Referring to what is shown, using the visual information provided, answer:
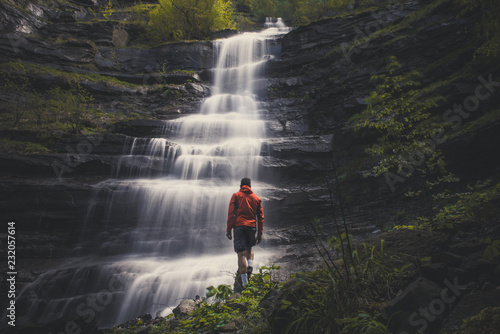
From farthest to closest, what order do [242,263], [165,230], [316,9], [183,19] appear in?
1. [316,9]
2. [183,19]
3. [165,230]
4. [242,263]

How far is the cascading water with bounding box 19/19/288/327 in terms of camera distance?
240 inches

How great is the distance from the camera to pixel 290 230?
8.25m

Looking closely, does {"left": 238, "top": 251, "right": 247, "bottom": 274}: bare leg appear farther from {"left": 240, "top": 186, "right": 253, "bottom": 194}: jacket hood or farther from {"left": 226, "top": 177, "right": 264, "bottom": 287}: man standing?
{"left": 240, "top": 186, "right": 253, "bottom": 194}: jacket hood

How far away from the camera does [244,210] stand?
5.07 meters

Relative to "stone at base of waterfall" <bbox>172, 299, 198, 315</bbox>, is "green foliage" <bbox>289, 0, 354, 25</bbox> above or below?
above

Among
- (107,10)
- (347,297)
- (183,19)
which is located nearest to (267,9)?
(183,19)

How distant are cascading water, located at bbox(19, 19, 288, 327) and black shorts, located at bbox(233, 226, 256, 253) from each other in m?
0.64

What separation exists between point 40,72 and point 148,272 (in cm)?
1459

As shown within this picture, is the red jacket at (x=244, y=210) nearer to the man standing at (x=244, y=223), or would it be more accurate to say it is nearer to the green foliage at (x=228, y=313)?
the man standing at (x=244, y=223)

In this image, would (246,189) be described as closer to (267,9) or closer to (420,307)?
(420,307)

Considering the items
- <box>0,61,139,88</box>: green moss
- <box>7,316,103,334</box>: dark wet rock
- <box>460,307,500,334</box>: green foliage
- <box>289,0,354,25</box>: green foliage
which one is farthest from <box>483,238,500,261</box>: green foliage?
<box>289,0,354,25</box>: green foliage

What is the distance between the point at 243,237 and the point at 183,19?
76.3 feet

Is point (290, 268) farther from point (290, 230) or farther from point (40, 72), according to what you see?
point (40, 72)

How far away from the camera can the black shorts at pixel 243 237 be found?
492cm
